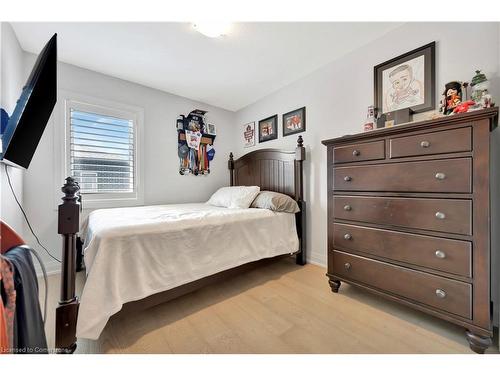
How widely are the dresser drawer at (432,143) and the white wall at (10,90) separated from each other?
2784 mm

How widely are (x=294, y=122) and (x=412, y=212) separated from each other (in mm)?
1772

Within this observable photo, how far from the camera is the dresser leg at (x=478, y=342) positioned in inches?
43.6

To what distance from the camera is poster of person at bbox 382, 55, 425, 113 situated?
5.65ft

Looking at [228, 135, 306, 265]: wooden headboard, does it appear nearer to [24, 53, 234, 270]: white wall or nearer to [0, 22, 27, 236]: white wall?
[24, 53, 234, 270]: white wall

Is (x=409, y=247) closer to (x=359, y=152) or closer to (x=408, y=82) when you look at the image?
(x=359, y=152)

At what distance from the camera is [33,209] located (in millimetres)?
2176

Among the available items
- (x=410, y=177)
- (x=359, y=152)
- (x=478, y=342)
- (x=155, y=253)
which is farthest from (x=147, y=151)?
(x=478, y=342)

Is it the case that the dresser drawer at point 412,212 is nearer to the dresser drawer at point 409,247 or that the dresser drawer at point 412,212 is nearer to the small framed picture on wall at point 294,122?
the dresser drawer at point 409,247

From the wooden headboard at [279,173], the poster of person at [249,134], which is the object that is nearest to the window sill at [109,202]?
the wooden headboard at [279,173]

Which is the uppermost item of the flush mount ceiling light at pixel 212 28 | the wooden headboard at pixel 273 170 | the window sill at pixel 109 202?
the flush mount ceiling light at pixel 212 28

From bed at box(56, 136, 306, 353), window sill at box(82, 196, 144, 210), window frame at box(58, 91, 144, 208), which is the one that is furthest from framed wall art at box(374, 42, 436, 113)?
window sill at box(82, 196, 144, 210)

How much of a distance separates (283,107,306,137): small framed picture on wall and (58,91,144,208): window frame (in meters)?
1.94

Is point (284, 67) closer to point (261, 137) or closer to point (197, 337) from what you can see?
point (261, 137)
